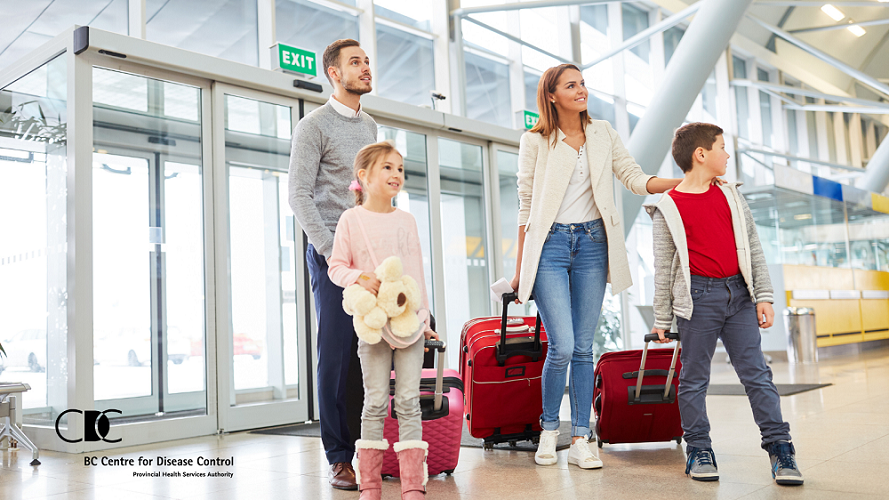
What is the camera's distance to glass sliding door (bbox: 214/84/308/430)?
5.25m

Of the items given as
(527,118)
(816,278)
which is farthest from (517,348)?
(816,278)

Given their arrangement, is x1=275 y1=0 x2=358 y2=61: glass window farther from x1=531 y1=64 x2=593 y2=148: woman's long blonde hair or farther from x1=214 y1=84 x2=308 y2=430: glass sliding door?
x1=531 y1=64 x2=593 y2=148: woman's long blonde hair

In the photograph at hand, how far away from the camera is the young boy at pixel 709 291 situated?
8.99ft

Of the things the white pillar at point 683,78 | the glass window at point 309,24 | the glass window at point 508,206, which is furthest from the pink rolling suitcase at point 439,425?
the white pillar at point 683,78

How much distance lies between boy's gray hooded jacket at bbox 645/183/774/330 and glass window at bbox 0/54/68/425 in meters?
3.56

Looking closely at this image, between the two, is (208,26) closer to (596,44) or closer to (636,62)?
(596,44)

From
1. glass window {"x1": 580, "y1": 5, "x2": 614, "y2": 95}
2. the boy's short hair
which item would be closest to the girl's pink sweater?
the boy's short hair

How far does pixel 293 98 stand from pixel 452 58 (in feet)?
11.1

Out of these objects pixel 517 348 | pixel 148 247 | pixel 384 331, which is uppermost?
pixel 148 247

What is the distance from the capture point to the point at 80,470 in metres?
3.53

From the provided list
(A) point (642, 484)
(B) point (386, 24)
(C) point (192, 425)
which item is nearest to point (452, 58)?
(B) point (386, 24)

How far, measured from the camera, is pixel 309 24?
7.55 m

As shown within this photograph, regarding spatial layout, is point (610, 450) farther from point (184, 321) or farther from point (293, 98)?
point (293, 98)

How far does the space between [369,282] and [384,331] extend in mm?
178
